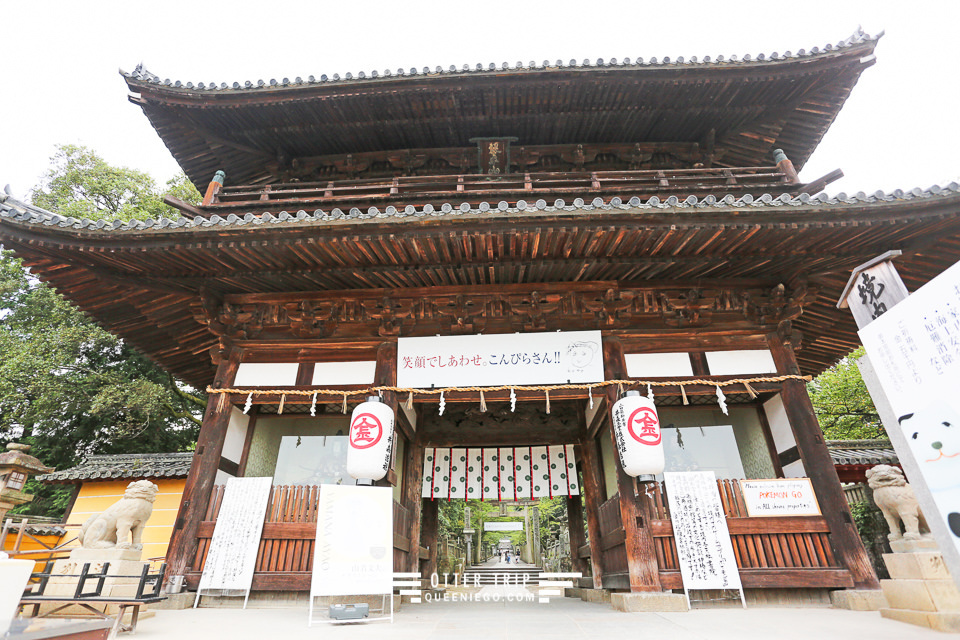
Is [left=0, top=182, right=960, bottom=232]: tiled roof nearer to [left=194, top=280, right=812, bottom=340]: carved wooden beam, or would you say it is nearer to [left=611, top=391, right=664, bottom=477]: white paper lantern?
[left=194, top=280, right=812, bottom=340]: carved wooden beam

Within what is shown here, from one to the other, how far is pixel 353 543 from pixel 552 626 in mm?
2300

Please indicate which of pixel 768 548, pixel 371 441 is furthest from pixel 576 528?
pixel 371 441

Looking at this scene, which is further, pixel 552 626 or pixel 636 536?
pixel 636 536

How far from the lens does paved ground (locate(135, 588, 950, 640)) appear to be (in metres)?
3.89

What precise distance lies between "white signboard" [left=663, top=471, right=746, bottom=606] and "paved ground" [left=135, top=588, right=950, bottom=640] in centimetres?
Result: 34

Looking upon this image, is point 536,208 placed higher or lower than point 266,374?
higher

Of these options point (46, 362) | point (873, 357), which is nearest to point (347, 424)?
point (873, 357)

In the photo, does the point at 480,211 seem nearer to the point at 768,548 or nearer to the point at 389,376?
the point at 389,376

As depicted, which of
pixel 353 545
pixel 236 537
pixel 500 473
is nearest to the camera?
pixel 353 545

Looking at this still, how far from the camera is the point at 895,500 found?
5148 millimetres

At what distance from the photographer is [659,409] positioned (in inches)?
330

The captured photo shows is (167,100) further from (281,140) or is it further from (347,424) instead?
(347,424)

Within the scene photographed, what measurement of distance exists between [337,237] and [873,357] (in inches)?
214

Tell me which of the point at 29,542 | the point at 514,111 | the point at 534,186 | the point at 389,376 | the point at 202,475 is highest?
the point at 514,111
